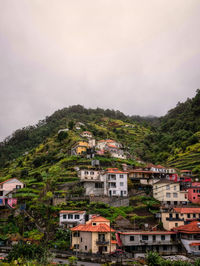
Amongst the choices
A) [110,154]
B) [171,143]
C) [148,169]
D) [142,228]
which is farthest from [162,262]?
[171,143]

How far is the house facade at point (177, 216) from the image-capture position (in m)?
46.1

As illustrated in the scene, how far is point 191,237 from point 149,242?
6.65 m

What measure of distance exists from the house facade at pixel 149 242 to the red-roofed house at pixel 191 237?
1.59 m

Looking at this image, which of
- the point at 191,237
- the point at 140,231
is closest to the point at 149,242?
the point at 140,231

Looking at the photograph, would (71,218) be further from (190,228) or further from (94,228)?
(190,228)

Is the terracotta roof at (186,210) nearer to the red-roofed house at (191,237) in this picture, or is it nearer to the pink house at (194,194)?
the red-roofed house at (191,237)

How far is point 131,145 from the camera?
110 meters

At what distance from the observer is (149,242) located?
4159 cm

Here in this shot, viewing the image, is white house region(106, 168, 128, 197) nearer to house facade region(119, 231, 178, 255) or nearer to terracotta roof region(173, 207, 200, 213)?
terracotta roof region(173, 207, 200, 213)

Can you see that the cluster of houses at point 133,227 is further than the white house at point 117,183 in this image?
No

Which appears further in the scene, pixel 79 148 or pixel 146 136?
pixel 146 136

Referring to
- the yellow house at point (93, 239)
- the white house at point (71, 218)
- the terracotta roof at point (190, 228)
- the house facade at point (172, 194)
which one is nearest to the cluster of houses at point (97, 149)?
the house facade at point (172, 194)

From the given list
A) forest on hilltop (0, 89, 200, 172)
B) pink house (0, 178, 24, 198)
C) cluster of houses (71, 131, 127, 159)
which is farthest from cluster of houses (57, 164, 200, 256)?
cluster of houses (71, 131, 127, 159)

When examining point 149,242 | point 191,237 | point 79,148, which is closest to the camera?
point 191,237
